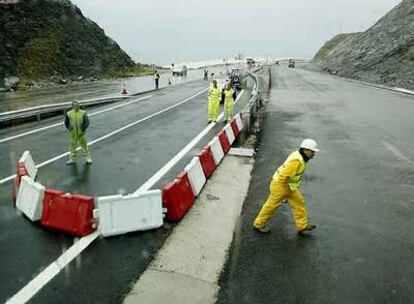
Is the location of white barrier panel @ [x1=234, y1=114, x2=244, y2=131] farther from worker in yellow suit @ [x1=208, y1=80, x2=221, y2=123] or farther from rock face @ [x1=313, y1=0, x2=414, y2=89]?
rock face @ [x1=313, y1=0, x2=414, y2=89]

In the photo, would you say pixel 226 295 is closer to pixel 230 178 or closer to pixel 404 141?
pixel 230 178

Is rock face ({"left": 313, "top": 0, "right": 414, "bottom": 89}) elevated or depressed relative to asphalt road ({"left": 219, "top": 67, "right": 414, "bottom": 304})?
elevated

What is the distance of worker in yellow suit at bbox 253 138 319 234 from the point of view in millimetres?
6926

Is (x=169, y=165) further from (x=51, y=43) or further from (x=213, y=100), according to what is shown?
(x=51, y=43)

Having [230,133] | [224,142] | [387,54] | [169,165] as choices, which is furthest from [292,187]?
[387,54]

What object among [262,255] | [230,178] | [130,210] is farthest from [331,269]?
[230,178]

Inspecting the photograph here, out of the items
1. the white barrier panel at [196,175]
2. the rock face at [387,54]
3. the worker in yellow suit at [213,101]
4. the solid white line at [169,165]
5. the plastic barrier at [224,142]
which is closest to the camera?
the white barrier panel at [196,175]

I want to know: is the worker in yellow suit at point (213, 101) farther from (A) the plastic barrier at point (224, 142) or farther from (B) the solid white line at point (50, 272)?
(B) the solid white line at point (50, 272)

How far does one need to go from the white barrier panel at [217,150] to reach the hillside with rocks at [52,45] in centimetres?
3779

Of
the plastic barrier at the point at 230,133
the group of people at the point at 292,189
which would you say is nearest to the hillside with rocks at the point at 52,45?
the plastic barrier at the point at 230,133

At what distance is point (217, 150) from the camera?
38.9 ft

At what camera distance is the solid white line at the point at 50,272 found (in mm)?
5307

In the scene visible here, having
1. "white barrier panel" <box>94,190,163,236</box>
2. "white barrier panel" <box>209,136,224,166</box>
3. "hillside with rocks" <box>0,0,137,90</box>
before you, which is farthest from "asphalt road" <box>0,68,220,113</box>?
"white barrier panel" <box>94,190,163,236</box>

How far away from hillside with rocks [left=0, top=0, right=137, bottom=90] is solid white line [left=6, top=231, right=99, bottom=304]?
137 ft
